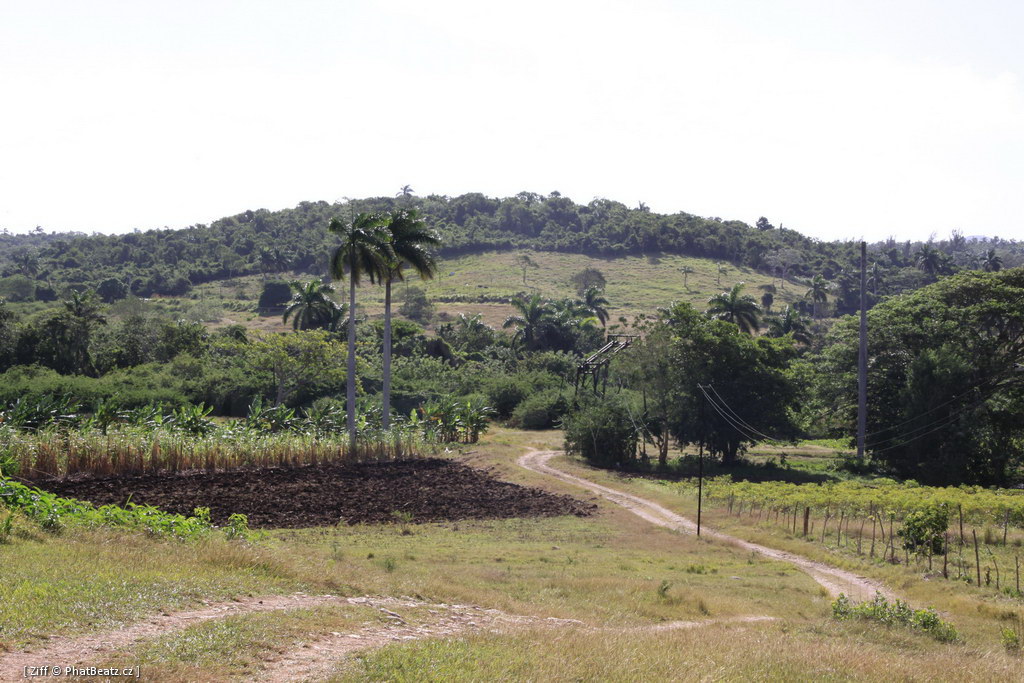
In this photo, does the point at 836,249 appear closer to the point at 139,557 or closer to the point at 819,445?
the point at 819,445

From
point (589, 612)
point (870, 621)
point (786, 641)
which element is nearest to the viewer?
point (786, 641)

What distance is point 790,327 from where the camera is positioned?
8325cm

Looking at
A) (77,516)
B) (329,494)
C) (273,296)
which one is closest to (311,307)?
(273,296)

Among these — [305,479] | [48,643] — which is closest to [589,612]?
[48,643]

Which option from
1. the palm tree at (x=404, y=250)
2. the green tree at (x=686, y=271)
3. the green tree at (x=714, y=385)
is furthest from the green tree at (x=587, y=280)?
the palm tree at (x=404, y=250)

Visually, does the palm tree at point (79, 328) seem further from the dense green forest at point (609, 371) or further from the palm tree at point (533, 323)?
the palm tree at point (533, 323)

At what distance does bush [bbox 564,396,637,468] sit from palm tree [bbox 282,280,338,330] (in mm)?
35117

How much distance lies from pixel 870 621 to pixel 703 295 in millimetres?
106305

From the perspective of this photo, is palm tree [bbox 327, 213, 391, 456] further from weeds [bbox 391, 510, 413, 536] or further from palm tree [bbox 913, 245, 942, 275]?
palm tree [bbox 913, 245, 942, 275]

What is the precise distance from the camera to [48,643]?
25.8ft

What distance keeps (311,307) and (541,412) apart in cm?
2597

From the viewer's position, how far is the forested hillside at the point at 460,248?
13038 cm

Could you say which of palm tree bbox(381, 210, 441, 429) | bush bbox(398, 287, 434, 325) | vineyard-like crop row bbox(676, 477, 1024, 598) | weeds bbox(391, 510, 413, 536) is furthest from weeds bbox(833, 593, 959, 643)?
bush bbox(398, 287, 434, 325)

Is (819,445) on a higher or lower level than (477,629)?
lower
